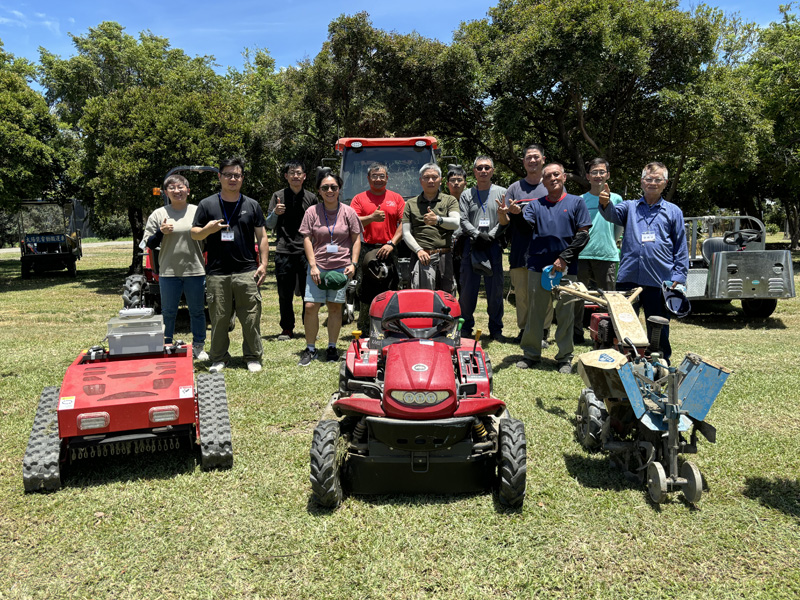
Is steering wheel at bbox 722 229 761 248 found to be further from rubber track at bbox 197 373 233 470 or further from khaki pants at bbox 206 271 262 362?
rubber track at bbox 197 373 233 470

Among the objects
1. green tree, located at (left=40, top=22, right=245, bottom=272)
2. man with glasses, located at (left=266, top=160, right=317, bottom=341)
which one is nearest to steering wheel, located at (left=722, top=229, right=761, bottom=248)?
man with glasses, located at (left=266, top=160, right=317, bottom=341)

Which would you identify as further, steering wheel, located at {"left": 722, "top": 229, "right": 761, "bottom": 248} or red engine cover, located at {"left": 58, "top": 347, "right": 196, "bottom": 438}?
steering wheel, located at {"left": 722, "top": 229, "right": 761, "bottom": 248}

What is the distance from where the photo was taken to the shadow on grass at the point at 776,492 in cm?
334

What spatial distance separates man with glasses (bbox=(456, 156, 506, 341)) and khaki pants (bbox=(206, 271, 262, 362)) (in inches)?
91.5

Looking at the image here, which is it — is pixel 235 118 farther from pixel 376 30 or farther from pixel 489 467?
pixel 489 467

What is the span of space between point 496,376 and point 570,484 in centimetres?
220

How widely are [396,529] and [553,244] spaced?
357 cm

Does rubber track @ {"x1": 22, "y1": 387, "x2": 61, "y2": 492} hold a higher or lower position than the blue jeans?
lower

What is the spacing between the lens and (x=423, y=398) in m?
3.21

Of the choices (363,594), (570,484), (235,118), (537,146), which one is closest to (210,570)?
(363,594)

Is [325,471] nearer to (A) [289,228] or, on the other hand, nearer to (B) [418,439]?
(B) [418,439]

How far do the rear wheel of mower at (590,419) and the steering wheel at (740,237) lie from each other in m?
6.10

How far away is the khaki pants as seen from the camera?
5.90 meters

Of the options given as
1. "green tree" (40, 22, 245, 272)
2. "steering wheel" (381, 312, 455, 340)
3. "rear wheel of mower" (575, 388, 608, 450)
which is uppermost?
"green tree" (40, 22, 245, 272)
